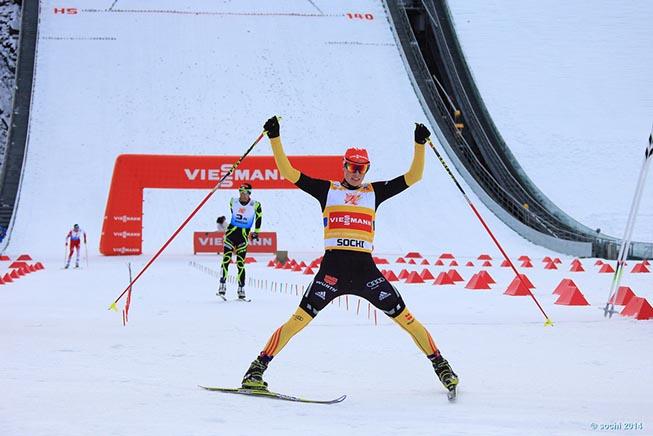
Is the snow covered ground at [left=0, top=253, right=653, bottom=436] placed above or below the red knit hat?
below

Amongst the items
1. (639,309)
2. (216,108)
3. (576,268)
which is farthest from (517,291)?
(216,108)

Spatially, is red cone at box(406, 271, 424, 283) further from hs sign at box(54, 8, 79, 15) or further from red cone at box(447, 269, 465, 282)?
hs sign at box(54, 8, 79, 15)

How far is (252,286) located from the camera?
16.2 meters

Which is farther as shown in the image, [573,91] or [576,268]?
[573,91]

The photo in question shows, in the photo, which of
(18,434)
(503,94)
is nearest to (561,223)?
(503,94)

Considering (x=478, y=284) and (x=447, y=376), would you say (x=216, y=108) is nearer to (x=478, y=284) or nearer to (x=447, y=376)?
(x=478, y=284)

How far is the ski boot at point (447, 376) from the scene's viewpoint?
5.78m

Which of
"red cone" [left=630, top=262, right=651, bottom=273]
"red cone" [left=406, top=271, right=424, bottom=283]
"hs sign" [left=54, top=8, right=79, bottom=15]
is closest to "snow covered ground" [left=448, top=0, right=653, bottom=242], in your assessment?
"red cone" [left=630, top=262, right=651, bottom=273]

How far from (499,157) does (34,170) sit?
1360 cm

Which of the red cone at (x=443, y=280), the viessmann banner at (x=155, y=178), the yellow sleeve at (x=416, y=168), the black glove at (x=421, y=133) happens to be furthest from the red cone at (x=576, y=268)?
the black glove at (x=421, y=133)

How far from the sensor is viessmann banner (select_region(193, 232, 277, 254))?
24.8 metres

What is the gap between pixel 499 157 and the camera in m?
Result: 30.2

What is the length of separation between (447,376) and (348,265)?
35.0 inches

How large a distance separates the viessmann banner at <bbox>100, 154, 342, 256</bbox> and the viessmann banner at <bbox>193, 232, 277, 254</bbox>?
1.30 m
